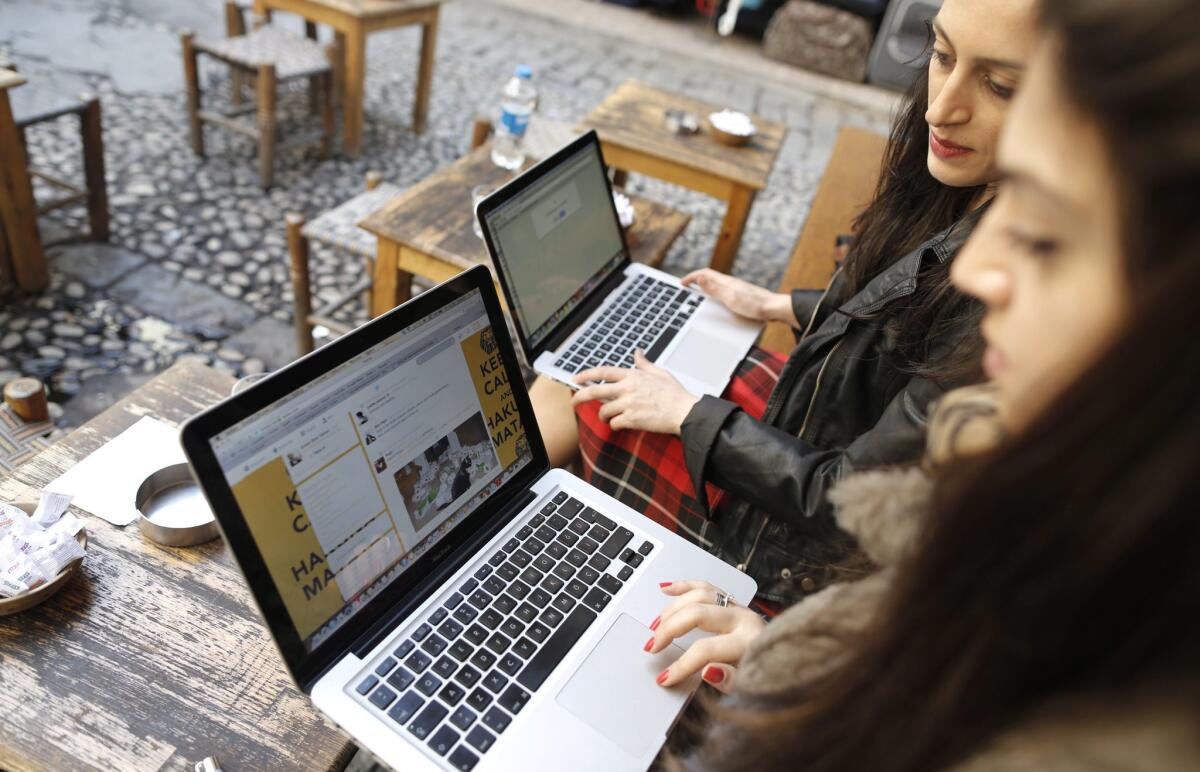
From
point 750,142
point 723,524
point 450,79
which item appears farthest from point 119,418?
point 450,79

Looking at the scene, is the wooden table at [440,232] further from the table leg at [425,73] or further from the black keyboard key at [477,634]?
the table leg at [425,73]

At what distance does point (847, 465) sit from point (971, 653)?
780mm

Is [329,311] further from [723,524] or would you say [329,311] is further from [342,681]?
[342,681]

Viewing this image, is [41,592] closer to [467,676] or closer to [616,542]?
[467,676]

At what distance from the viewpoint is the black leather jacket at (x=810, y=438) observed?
4.40 feet

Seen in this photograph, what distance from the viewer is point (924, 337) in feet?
4.55

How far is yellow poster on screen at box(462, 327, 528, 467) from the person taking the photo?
1122 mm

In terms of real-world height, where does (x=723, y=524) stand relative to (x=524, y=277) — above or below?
below

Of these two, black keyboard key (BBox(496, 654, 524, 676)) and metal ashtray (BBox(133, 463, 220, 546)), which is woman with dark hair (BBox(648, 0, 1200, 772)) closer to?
black keyboard key (BBox(496, 654, 524, 676))

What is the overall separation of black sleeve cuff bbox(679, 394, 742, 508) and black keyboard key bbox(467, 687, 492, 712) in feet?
2.13

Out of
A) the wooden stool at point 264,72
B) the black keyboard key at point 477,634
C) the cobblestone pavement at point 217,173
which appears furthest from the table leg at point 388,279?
the wooden stool at point 264,72

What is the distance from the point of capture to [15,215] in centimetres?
273

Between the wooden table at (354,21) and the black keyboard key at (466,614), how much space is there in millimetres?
3893

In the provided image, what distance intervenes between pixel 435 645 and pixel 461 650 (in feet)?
0.11
